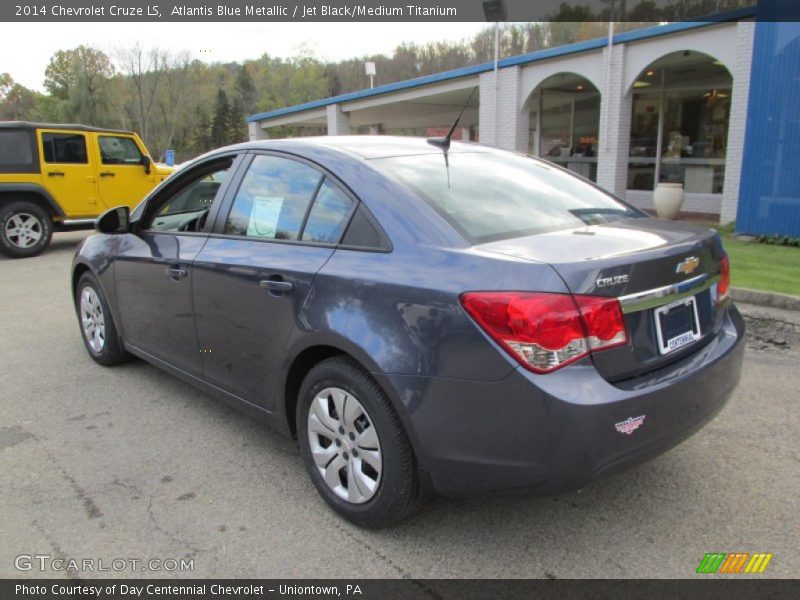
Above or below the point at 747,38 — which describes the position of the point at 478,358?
below

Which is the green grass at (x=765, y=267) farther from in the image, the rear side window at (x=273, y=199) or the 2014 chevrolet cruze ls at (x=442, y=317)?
the rear side window at (x=273, y=199)

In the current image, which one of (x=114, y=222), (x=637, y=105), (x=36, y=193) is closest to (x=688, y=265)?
(x=114, y=222)

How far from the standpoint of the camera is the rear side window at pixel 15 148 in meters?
10.5

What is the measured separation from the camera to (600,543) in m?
2.61

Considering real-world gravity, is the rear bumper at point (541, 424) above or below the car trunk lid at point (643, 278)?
below

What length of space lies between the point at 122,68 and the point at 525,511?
60.0 meters

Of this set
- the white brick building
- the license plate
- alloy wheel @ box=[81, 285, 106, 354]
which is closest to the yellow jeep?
alloy wheel @ box=[81, 285, 106, 354]

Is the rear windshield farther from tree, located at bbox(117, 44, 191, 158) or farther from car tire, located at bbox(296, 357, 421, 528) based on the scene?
tree, located at bbox(117, 44, 191, 158)

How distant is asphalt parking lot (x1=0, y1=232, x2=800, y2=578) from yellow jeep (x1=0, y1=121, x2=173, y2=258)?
7928 millimetres

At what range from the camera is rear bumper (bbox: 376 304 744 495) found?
214 centimetres

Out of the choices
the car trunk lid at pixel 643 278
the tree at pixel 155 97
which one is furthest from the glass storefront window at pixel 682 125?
the tree at pixel 155 97
